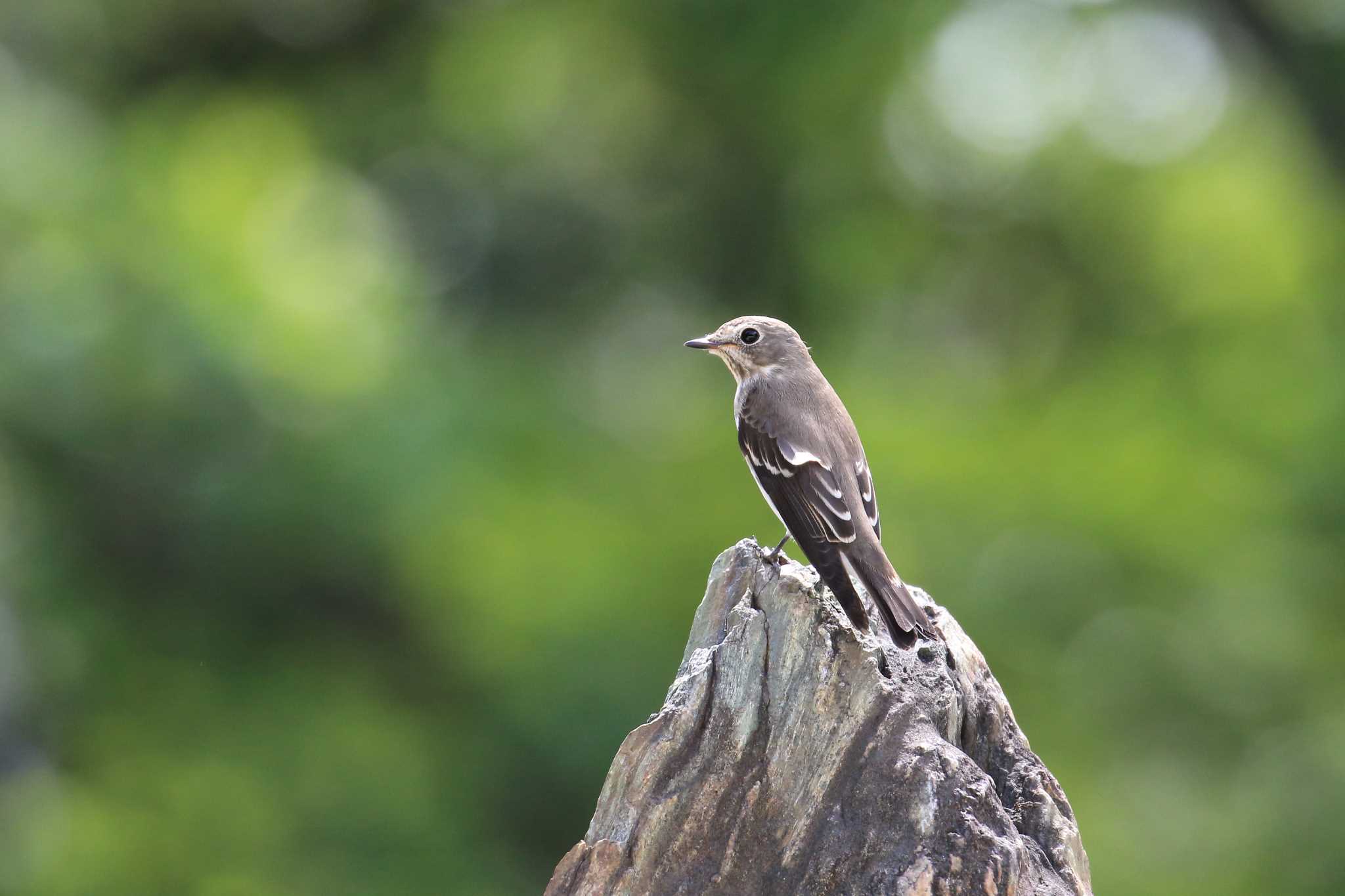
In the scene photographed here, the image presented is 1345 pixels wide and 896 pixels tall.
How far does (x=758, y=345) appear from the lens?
6965 millimetres

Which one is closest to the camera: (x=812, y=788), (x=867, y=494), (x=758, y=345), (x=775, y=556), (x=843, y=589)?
(x=812, y=788)

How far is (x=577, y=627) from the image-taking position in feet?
29.2

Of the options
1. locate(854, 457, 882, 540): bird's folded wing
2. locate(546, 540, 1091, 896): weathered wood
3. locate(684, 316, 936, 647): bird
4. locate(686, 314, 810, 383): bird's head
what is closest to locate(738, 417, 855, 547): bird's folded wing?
locate(684, 316, 936, 647): bird

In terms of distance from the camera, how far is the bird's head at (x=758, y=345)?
6.95 m

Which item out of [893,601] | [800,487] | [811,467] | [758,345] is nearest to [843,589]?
[893,601]

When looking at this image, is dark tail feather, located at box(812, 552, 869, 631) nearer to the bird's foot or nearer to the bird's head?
the bird's foot

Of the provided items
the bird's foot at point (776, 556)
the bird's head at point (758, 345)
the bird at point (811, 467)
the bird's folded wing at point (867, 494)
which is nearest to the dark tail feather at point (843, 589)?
the bird at point (811, 467)

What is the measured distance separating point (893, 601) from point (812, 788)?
0.91m

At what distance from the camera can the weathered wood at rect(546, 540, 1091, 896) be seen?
4.11 metres

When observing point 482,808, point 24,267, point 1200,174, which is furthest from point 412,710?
point 1200,174

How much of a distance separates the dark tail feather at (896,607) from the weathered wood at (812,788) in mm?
96

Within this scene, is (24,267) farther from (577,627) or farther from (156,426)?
(577,627)

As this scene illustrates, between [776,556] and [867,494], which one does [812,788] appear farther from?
[867,494]

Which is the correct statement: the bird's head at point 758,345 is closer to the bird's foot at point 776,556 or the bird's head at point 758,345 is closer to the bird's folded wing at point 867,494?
the bird's folded wing at point 867,494
